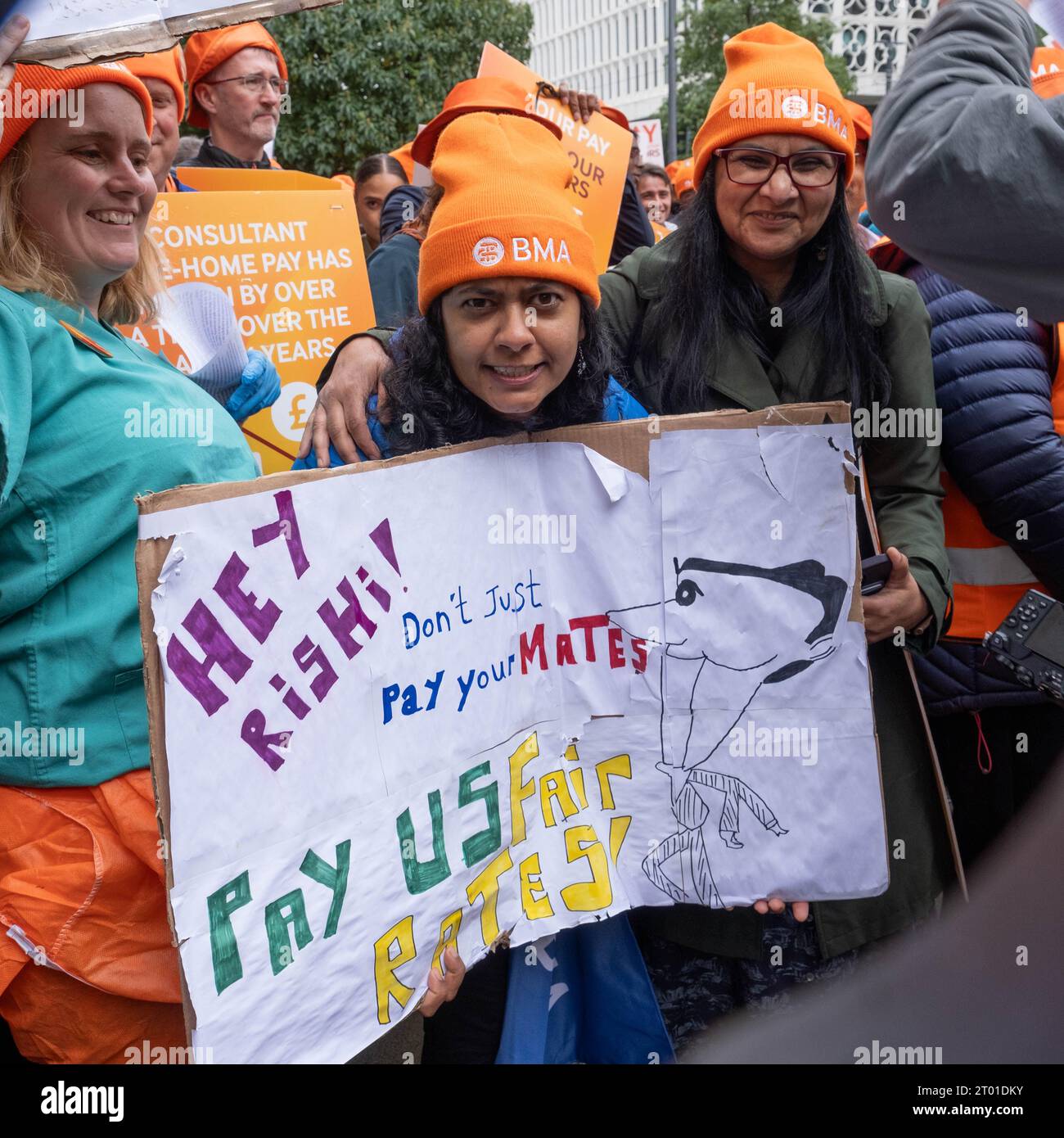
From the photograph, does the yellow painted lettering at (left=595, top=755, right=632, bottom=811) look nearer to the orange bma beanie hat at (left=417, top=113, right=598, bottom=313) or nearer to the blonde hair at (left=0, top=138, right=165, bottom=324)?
the orange bma beanie hat at (left=417, top=113, right=598, bottom=313)

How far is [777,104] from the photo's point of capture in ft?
7.22

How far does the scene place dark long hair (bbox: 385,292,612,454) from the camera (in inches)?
74.3

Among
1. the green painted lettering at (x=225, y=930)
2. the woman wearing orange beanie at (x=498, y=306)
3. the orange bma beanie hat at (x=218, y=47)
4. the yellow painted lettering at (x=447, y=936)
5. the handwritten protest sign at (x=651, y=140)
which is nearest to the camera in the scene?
the green painted lettering at (x=225, y=930)

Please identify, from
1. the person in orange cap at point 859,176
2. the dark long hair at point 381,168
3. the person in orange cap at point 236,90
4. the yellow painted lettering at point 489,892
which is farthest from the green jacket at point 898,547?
the dark long hair at point 381,168

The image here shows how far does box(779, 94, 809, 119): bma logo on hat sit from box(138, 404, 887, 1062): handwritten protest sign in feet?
2.33

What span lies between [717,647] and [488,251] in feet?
2.51

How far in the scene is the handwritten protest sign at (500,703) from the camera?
145 centimetres

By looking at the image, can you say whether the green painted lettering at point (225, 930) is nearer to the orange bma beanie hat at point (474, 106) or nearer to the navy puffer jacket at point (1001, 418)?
the orange bma beanie hat at point (474, 106)

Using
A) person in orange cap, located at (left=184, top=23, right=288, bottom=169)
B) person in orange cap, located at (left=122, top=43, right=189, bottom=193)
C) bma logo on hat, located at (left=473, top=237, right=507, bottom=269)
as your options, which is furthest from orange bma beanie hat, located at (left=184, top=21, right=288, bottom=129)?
bma logo on hat, located at (left=473, top=237, right=507, bottom=269)

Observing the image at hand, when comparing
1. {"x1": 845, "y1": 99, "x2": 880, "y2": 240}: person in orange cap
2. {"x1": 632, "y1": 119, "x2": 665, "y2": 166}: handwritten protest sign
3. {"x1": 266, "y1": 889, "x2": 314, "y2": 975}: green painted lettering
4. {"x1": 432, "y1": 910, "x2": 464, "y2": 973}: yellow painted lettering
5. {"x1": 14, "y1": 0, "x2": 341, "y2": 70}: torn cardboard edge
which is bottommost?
{"x1": 432, "y1": 910, "x2": 464, "y2": 973}: yellow painted lettering

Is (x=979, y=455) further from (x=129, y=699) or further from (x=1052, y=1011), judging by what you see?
(x=129, y=699)

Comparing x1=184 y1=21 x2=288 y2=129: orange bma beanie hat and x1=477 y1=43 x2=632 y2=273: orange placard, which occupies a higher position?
x1=184 y1=21 x2=288 y2=129: orange bma beanie hat

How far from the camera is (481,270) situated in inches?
71.6
